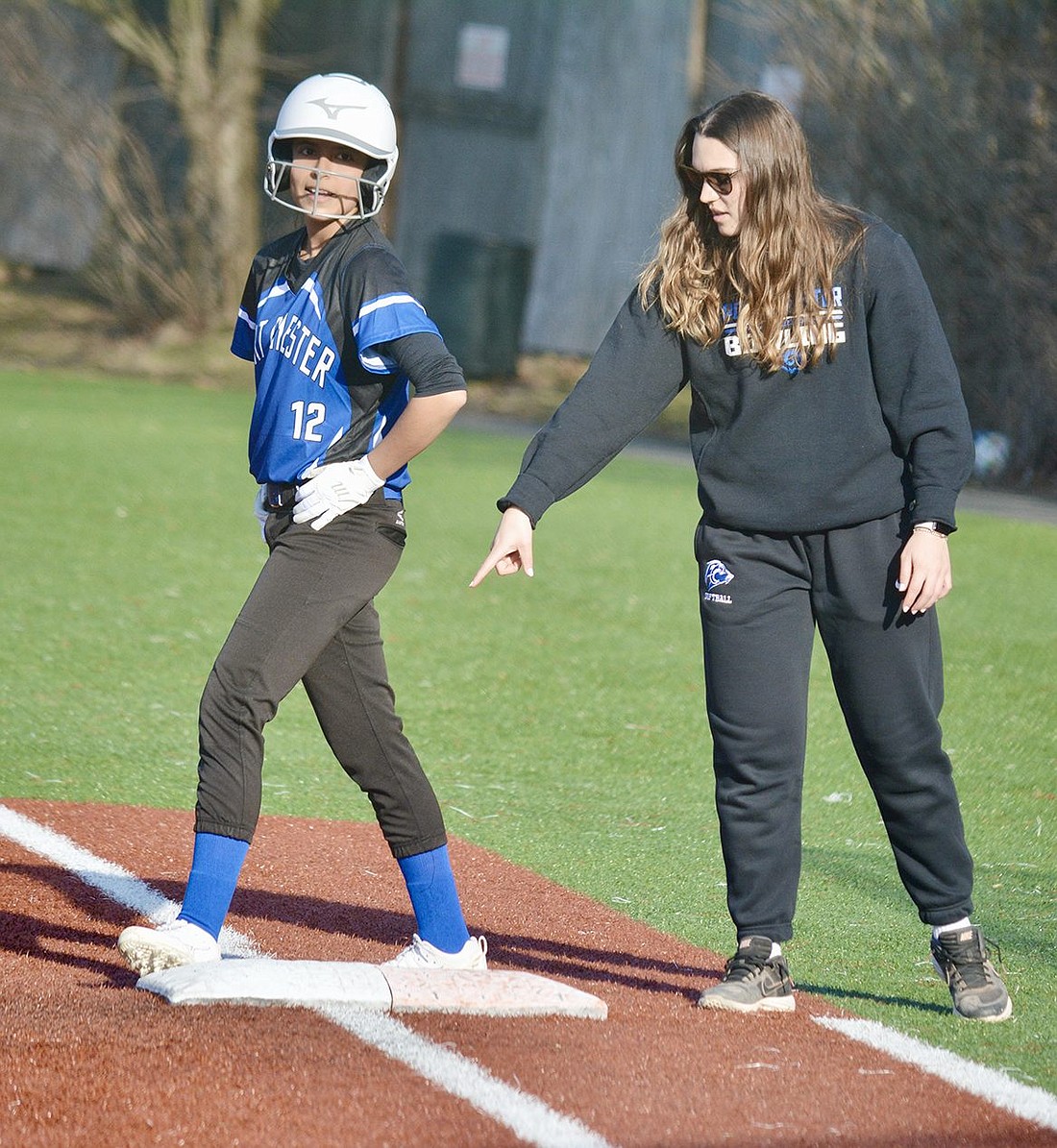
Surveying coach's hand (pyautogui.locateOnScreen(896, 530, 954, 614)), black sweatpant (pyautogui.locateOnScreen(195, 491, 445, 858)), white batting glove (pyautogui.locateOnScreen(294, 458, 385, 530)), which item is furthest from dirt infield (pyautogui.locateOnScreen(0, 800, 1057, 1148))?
white batting glove (pyautogui.locateOnScreen(294, 458, 385, 530))

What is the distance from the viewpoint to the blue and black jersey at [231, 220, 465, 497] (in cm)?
399

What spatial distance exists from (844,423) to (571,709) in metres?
3.94

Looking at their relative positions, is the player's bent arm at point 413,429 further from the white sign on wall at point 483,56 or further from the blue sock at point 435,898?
the white sign on wall at point 483,56

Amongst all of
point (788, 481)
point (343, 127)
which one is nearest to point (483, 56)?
point (343, 127)

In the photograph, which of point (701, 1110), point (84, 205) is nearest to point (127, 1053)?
point (701, 1110)

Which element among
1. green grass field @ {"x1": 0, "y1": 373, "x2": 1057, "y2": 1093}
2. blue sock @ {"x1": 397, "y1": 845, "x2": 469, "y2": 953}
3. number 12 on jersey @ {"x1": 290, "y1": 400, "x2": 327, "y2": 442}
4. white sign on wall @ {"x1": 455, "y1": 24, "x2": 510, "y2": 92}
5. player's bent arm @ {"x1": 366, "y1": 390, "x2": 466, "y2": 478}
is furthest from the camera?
white sign on wall @ {"x1": 455, "y1": 24, "x2": 510, "y2": 92}

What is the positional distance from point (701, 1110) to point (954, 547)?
9877mm

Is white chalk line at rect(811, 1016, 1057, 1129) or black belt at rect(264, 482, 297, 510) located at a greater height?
black belt at rect(264, 482, 297, 510)

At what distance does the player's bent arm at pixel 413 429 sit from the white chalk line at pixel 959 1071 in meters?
1.68

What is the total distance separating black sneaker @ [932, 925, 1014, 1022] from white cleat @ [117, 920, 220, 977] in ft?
5.79

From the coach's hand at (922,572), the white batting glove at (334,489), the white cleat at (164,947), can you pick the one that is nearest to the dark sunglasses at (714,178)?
the coach's hand at (922,572)

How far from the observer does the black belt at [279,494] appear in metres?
4.14

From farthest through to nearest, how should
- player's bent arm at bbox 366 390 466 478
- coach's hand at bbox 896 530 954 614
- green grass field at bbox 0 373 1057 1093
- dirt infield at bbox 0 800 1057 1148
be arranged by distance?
green grass field at bbox 0 373 1057 1093 → player's bent arm at bbox 366 390 466 478 → coach's hand at bbox 896 530 954 614 → dirt infield at bbox 0 800 1057 1148

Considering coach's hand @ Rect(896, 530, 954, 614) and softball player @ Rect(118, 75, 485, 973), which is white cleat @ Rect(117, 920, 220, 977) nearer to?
softball player @ Rect(118, 75, 485, 973)
